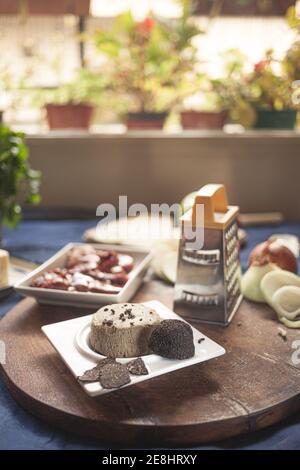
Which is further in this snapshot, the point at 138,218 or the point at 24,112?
the point at 24,112

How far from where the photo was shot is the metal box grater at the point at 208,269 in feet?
3.62

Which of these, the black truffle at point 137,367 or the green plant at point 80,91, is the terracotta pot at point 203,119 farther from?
the black truffle at point 137,367

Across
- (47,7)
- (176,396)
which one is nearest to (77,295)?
(176,396)

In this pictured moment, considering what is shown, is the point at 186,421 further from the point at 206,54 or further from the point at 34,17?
the point at 34,17

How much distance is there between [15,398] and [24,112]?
217cm

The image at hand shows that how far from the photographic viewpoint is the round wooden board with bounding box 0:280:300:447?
785 mm

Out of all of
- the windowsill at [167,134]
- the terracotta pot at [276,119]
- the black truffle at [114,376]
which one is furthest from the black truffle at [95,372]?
the terracotta pot at [276,119]

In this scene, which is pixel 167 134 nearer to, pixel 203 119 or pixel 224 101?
pixel 203 119

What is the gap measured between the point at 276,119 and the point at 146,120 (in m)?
0.60

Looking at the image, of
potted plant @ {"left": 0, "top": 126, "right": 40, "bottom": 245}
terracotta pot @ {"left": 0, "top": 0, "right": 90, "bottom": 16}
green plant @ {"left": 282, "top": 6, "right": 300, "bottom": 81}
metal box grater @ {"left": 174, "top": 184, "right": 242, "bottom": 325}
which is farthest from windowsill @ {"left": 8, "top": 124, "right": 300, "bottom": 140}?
metal box grater @ {"left": 174, "top": 184, "right": 242, "bottom": 325}

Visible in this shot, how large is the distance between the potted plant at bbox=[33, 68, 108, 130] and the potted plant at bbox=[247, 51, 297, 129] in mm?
691

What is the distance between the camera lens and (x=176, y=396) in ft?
2.78

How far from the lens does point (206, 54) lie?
2613 millimetres

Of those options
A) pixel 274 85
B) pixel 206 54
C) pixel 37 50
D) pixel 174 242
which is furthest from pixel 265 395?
pixel 37 50
